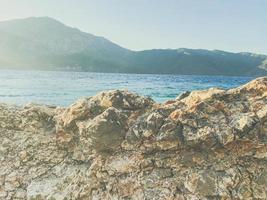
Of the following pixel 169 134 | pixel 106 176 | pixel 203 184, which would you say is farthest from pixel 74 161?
pixel 203 184

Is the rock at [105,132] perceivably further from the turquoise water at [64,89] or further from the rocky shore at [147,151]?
the turquoise water at [64,89]

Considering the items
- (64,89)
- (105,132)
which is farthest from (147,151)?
(64,89)

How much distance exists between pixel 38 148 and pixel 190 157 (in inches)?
158

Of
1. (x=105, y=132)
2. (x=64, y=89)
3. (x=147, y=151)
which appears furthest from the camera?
(x=64, y=89)

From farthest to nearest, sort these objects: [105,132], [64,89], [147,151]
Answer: [64,89] → [105,132] → [147,151]

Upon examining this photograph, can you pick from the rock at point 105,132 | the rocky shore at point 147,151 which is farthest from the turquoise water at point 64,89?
the rock at point 105,132

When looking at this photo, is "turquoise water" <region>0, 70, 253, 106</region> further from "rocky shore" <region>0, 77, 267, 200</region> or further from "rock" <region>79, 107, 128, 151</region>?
"rock" <region>79, 107, 128, 151</region>

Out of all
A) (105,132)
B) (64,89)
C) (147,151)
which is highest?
(105,132)

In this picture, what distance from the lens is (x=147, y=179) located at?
7977 mm

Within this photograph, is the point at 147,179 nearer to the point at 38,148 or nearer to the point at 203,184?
the point at 203,184

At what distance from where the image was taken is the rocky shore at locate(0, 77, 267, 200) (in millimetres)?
7754

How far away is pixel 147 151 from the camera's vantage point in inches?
326

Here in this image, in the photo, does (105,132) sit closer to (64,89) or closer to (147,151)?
(147,151)

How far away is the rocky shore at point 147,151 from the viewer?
305 inches
